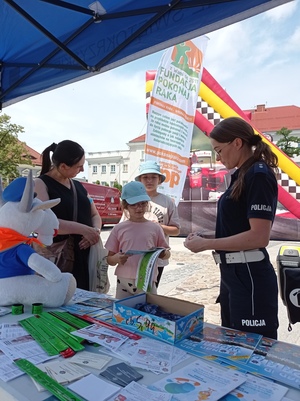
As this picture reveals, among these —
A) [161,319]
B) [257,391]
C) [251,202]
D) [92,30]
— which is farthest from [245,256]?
[92,30]

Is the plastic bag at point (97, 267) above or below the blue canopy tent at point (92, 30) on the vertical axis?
below

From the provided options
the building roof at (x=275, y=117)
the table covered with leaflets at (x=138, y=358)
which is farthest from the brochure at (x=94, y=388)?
the building roof at (x=275, y=117)

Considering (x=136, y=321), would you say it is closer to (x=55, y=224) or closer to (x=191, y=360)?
(x=191, y=360)

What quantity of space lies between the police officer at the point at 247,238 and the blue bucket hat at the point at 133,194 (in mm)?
452

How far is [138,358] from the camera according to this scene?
0.83 metres

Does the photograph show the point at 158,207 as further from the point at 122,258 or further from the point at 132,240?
the point at 122,258

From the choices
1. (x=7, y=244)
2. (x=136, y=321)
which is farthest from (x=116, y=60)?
(x=136, y=321)

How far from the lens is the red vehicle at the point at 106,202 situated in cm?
1096

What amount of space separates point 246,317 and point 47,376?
0.78 meters

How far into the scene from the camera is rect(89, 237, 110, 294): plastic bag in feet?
5.97

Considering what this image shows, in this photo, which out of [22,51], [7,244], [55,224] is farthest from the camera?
[22,51]

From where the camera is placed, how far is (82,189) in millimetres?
1929

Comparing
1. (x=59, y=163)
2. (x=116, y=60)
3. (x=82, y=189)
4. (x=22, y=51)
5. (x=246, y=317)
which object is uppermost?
(x=22, y=51)

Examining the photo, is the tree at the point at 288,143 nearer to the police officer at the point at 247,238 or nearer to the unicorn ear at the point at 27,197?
the police officer at the point at 247,238
